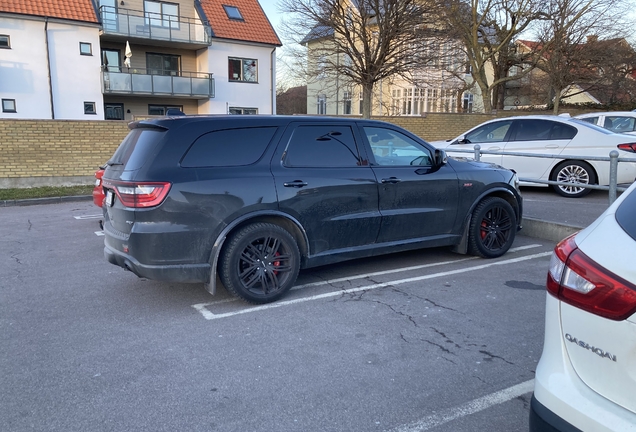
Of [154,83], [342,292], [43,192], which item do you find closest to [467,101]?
[154,83]

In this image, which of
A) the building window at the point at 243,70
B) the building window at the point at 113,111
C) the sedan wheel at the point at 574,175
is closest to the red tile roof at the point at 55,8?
the building window at the point at 113,111

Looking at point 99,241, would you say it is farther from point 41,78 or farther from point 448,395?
point 41,78

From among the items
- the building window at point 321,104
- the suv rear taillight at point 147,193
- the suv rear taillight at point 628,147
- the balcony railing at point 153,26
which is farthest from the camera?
the building window at point 321,104

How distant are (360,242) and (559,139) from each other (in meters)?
7.30

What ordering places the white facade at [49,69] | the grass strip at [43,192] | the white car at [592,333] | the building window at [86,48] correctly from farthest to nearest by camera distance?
the building window at [86,48] < the white facade at [49,69] < the grass strip at [43,192] < the white car at [592,333]

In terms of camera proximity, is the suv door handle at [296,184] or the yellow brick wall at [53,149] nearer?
the suv door handle at [296,184]

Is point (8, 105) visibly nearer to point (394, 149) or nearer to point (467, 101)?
point (394, 149)

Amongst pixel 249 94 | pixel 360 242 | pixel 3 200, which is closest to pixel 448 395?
pixel 360 242

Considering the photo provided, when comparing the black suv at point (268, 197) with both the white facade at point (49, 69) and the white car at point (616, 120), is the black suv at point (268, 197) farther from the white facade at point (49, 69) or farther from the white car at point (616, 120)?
the white facade at point (49, 69)

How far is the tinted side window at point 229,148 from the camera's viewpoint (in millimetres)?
4594

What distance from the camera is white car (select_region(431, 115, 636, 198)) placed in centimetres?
1019

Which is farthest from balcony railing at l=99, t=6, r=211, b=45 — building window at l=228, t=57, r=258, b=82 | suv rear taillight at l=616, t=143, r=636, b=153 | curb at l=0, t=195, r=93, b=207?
suv rear taillight at l=616, t=143, r=636, b=153

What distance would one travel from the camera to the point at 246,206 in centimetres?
464

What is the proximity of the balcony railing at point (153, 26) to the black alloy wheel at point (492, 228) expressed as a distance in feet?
76.6
